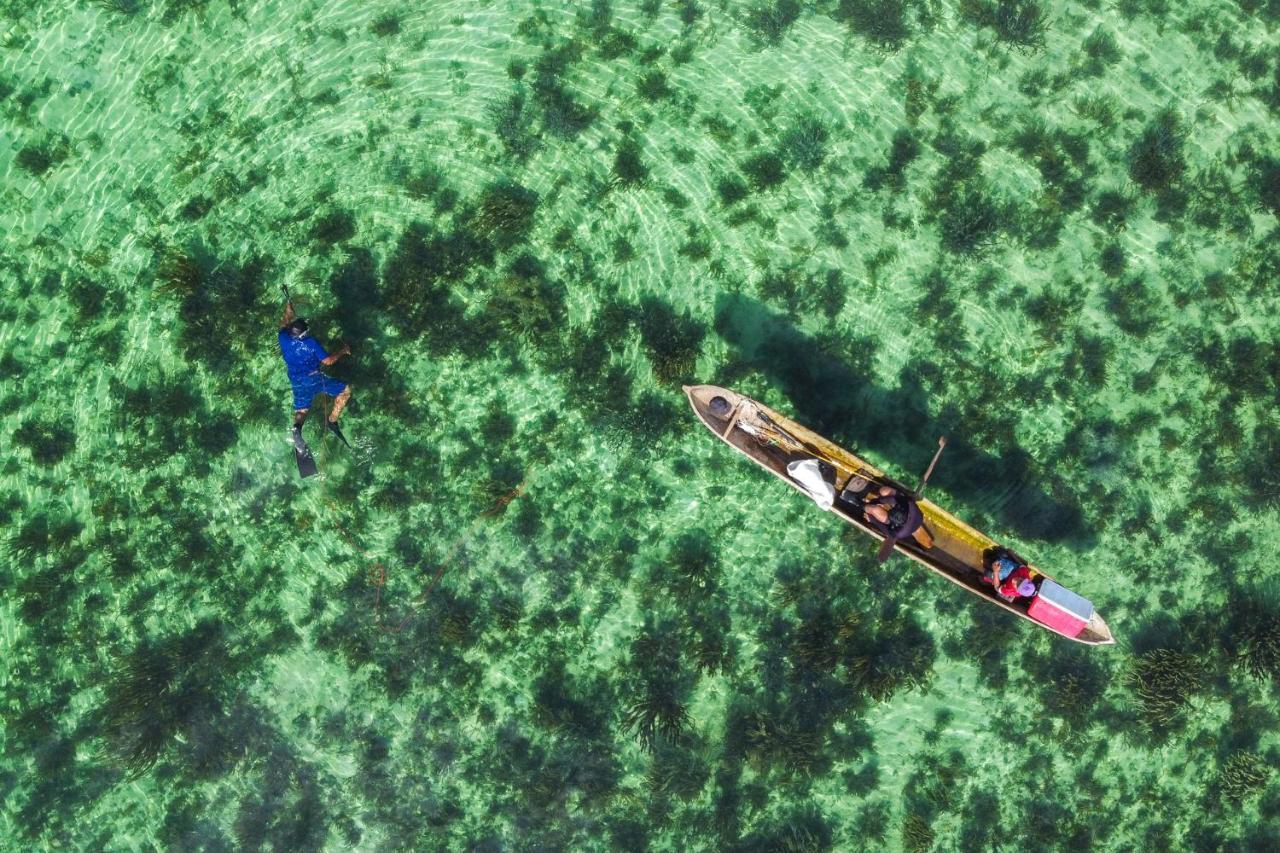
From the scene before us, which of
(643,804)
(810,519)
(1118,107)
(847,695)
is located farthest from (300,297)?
(1118,107)

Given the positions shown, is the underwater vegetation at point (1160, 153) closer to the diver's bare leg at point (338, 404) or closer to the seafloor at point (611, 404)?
the seafloor at point (611, 404)

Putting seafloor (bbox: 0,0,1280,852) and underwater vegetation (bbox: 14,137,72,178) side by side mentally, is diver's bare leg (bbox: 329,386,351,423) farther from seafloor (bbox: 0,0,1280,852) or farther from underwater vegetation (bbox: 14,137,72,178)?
underwater vegetation (bbox: 14,137,72,178)

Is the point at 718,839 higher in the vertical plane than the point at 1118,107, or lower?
lower

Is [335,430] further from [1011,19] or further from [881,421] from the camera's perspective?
[1011,19]

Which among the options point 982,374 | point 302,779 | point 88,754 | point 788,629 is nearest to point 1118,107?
point 982,374

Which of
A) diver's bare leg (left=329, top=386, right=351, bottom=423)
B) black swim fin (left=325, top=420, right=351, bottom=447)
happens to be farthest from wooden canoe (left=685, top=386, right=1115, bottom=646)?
black swim fin (left=325, top=420, right=351, bottom=447)

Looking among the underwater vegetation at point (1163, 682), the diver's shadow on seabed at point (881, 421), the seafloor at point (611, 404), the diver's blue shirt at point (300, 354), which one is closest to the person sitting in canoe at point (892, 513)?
the seafloor at point (611, 404)

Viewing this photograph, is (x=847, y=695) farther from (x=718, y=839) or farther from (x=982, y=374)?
(x=982, y=374)

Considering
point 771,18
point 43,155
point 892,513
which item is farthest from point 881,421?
point 43,155

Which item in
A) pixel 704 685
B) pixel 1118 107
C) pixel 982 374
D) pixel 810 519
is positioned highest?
pixel 1118 107
